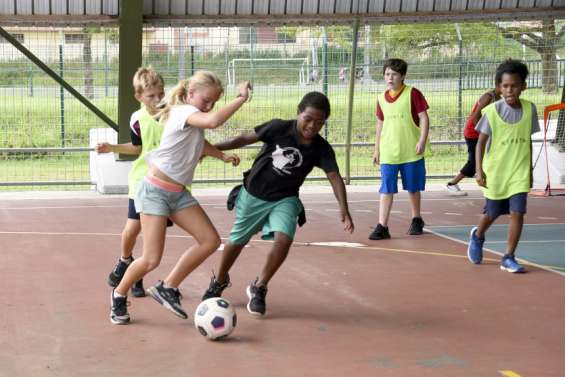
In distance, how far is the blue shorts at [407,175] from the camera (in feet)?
37.2

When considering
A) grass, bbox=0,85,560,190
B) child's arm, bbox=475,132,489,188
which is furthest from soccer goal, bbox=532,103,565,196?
child's arm, bbox=475,132,489,188

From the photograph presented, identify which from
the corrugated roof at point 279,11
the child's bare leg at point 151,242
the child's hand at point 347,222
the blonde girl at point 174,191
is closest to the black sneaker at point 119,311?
the blonde girl at point 174,191

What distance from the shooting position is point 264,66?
1703 centimetres

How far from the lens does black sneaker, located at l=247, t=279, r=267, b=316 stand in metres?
7.36

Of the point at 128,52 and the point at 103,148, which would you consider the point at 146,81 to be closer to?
the point at 103,148

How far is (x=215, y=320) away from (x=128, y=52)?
912 centimetres

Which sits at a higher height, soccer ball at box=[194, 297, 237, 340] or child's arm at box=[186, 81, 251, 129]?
child's arm at box=[186, 81, 251, 129]

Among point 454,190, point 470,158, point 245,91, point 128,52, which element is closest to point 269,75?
point 128,52

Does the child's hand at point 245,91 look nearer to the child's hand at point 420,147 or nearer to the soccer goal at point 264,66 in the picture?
the child's hand at point 420,147

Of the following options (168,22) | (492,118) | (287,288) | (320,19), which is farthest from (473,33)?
(287,288)

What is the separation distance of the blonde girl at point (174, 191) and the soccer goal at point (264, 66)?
386 inches

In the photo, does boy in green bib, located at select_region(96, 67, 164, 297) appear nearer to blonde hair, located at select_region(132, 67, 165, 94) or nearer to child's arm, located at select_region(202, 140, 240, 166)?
blonde hair, located at select_region(132, 67, 165, 94)

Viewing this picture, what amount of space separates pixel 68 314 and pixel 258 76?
33.2ft

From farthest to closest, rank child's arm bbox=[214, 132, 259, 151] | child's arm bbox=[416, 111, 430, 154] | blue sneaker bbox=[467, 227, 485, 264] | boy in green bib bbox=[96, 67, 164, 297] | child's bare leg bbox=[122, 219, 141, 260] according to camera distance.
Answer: child's arm bbox=[416, 111, 430, 154], blue sneaker bbox=[467, 227, 485, 264], child's bare leg bbox=[122, 219, 141, 260], boy in green bib bbox=[96, 67, 164, 297], child's arm bbox=[214, 132, 259, 151]
